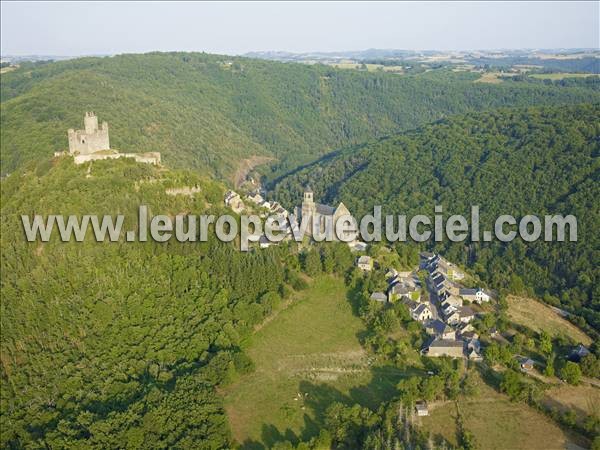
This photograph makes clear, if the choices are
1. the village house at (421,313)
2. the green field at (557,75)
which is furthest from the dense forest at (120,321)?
the green field at (557,75)

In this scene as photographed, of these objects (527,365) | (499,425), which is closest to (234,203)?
(527,365)

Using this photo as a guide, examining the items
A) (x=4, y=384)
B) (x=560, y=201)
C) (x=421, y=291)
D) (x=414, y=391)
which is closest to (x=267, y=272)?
(x=421, y=291)

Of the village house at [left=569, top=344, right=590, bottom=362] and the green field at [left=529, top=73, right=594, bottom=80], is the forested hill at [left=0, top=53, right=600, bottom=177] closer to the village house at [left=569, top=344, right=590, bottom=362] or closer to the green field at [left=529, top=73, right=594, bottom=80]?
the green field at [left=529, top=73, right=594, bottom=80]

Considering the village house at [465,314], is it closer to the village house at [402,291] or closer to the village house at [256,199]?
the village house at [402,291]

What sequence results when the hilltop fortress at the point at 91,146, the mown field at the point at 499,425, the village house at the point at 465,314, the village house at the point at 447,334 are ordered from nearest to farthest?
the mown field at the point at 499,425 → the village house at the point at 447,334 → the village house at the point at 465,314 → the hilltop fortress at the point at 91,146

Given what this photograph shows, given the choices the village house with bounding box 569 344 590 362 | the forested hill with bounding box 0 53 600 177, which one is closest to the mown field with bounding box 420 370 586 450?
the village house with bounding box 569 344 590 362

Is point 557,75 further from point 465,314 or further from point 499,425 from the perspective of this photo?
point 499,425

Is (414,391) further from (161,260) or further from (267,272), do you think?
(161,260)

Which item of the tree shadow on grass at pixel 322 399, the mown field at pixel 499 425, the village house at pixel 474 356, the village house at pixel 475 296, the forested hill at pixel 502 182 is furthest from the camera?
the forested hill at pixel 502 182
